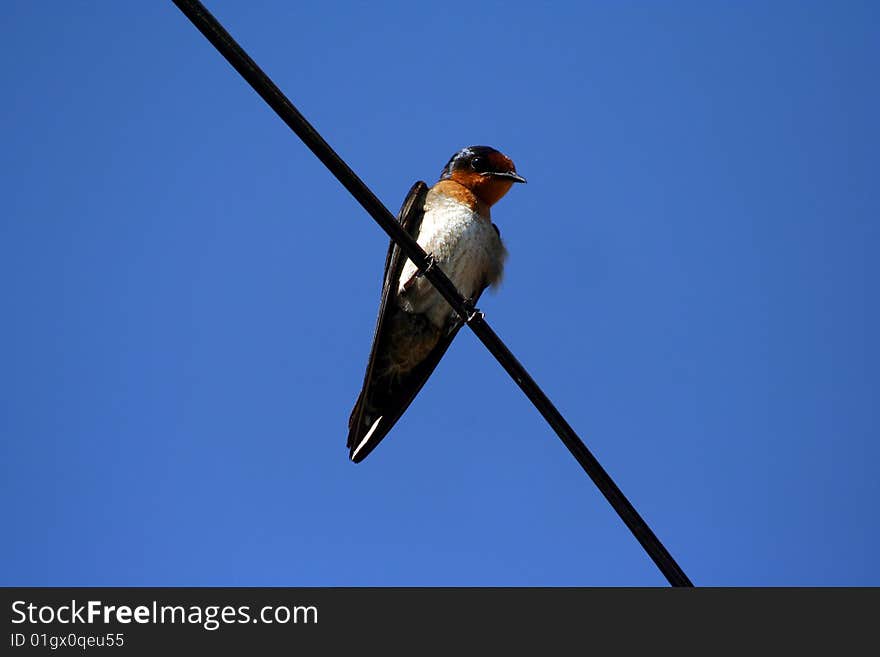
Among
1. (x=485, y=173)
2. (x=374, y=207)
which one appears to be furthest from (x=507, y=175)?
(x=374, y=207)

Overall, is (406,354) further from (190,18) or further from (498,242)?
(190,18)

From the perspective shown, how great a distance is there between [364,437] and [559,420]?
8.88 feet

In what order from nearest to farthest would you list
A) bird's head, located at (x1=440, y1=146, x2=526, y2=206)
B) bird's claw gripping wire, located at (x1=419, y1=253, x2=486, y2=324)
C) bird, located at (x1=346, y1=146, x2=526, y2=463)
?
bird's claw gripping wire, located at (x1=419, y1=253, x2=486, y2=324) < bird, located at (x1=346, y1=146, x2=526, y2=463) < bird's head, located at (x1=440, y1=146, x2=526, y2=206)

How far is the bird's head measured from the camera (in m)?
6.51

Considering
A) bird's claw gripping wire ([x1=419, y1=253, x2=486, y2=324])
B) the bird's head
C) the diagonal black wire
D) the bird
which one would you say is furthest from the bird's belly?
the diagonal black wire

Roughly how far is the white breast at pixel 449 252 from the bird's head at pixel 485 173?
0.34 m

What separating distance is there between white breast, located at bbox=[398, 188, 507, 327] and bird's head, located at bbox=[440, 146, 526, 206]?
1.12 ft

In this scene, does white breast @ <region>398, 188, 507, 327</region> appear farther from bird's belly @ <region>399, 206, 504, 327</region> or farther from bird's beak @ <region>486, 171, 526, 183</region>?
bird's beak @ <region>486, 171, 526, 183</region>

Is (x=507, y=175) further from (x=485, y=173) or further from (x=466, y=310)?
(x=466, y=310)

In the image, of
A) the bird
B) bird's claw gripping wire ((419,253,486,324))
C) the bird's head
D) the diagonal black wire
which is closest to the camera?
the diagonal black wire

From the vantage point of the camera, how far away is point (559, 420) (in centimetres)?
310

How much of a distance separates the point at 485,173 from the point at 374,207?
3424 millimetres

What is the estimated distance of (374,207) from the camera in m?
3.24
